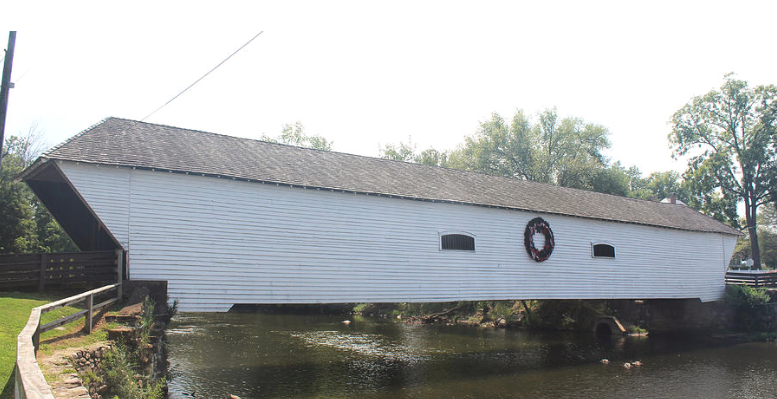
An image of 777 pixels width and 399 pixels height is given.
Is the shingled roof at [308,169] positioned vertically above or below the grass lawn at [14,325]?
above

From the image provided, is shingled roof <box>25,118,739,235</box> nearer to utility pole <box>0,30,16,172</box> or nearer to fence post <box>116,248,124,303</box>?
utility pole <box>0,30,16,172</box>

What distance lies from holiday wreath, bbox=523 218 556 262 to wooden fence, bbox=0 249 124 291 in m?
11.7

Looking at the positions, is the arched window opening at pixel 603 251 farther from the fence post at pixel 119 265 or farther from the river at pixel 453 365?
the fence post at pixel 119 265

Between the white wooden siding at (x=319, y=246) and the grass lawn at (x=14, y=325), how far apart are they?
186 cm

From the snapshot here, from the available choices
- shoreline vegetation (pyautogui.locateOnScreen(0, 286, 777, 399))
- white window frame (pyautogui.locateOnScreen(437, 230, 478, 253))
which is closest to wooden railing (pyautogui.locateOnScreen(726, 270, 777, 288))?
shoreline vegetation (pyautogui.locateOnScreen(0, 286, 777, 399))

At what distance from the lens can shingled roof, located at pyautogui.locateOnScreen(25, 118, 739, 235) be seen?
38.0 feet

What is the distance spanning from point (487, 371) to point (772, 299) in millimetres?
16697

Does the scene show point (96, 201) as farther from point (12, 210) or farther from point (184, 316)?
point (184, 316)

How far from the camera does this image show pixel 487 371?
14984mm

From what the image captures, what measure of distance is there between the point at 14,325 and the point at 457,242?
35.6 ft

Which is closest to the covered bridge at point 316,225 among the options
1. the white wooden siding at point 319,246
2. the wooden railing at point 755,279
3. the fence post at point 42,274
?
the white wooden siding at point 319,246

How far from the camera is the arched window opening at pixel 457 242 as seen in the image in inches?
593

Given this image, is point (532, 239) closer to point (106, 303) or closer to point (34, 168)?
point (106, 303)

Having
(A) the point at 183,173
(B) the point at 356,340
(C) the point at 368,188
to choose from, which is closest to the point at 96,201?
(A) the point at 183,173
